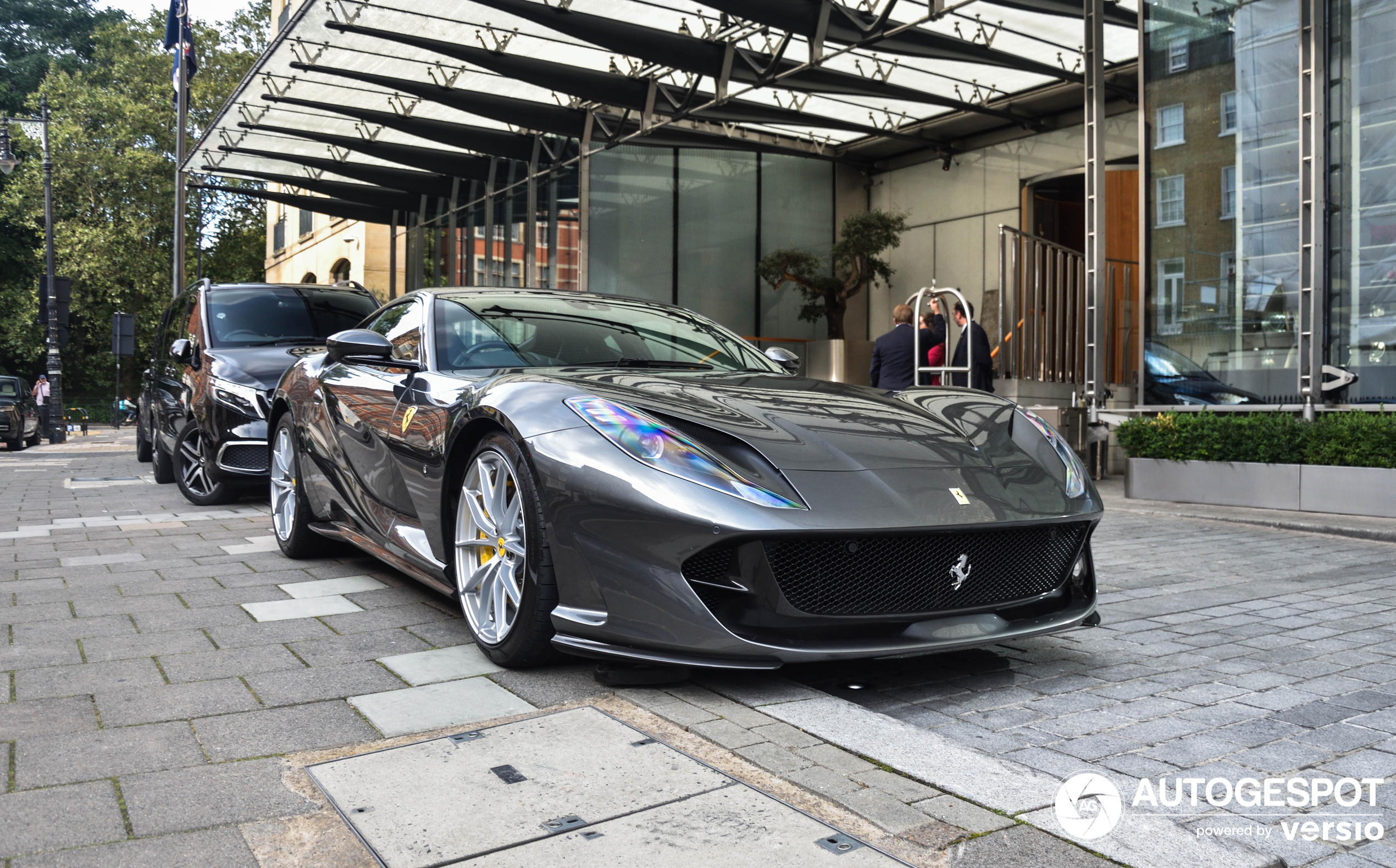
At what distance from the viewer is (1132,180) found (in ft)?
44.4

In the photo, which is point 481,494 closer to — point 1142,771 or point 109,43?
point 1142,771

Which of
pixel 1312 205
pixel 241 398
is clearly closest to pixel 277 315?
pixel 241 398

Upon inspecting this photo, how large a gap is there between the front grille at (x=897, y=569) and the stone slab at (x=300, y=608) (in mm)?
2139

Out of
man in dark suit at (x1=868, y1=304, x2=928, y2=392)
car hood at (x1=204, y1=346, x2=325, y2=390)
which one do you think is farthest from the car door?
man in dark suit at (x1=868, y1=304, x2=928, y2=392)

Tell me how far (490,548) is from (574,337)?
1.19 m

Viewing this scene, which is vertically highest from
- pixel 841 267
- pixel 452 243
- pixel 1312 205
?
pixel 452 243

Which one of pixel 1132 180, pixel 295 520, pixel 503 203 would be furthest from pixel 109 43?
pixel 295 520

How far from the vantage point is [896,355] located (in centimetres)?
1178

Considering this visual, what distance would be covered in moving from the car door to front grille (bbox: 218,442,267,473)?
3.61 m

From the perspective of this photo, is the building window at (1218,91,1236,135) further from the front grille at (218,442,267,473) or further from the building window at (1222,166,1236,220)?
the front grille at (218,442,267,473)

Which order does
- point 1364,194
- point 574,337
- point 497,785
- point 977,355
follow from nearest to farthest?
point 497,785 → point 574,337 → point 1364,194 → point 977,355

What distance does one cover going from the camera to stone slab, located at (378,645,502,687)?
11.4ft

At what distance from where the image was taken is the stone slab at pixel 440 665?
3.48 metres

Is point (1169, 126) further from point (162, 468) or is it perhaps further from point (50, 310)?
point (50, 310)
